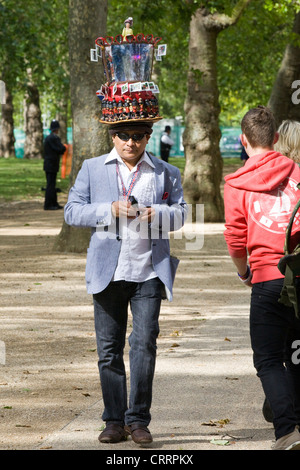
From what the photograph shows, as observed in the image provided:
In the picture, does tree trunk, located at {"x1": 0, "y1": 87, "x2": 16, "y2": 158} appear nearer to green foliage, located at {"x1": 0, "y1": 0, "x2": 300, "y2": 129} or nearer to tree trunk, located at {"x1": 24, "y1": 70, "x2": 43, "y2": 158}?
tree trunk, located at {"x1": 24, "y1": 70, "x2": 43, "y2": 158}

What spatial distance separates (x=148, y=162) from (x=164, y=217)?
0.34 m

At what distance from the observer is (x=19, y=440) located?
5211mm

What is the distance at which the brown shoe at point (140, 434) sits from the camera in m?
5.05

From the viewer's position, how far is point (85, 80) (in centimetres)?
1387

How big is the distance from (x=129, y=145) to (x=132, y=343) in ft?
3.52

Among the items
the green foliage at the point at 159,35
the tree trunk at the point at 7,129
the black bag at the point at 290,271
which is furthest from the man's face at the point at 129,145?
the tree trunk at the point at 7,129

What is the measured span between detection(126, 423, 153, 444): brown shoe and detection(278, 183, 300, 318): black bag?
41.2 inches

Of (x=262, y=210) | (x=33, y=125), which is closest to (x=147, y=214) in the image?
(x=262, y=210)

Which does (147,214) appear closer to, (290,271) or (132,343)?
(132,343)

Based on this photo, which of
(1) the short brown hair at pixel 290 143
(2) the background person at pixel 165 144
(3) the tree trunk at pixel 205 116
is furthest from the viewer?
(2) the background person at pixel 165 144

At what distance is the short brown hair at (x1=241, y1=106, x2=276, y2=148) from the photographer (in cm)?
494

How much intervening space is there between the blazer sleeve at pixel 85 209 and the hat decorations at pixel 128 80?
0.36 meters

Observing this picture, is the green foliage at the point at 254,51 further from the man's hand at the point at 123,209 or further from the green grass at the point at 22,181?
the man's hand at the point at 123,209

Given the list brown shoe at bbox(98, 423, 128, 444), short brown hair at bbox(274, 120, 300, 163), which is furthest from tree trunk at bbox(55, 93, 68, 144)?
brown shoe at bbox(98, 423, 128, 444)
